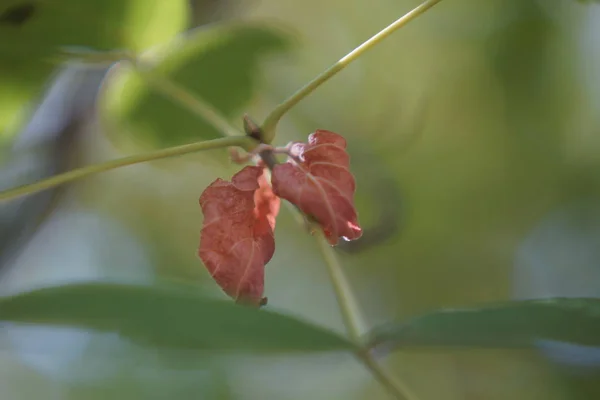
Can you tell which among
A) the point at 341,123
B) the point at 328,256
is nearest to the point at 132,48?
the point at 328,256

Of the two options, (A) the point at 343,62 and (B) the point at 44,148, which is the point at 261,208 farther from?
(B) the point at 44,148

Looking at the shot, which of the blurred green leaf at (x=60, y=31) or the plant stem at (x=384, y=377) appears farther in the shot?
the blurred green leaf at (x=60, y=31)

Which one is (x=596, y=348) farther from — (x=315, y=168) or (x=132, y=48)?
(x=132, y=48)

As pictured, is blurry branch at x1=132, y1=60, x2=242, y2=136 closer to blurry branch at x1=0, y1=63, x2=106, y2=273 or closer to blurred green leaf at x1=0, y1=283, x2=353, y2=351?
blurry branch at x1=0, y1=63, x2=106, y2=273

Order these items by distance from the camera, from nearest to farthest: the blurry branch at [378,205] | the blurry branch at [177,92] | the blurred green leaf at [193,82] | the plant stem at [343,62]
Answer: the plant stem at [343,62]
the blurry branch at [177,92]
the blurred green leaf at [193,82]
the blurry branch at [378,205]

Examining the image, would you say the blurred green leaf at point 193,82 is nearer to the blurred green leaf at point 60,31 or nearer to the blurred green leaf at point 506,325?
the blurred green leaf at point 60,31

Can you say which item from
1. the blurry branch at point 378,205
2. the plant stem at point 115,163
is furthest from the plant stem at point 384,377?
the blurry branch at point 378,205
